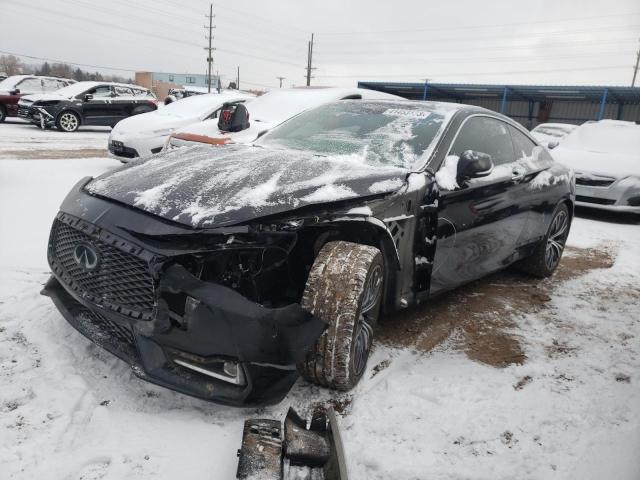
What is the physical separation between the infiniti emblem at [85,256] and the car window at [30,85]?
16.2m

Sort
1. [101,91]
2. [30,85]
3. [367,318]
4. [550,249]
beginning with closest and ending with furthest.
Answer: [367,318] → [550,249] → [101,91] → [30,85]

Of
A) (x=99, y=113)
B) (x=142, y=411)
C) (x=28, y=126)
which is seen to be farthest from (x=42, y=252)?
(x=28, y=126)

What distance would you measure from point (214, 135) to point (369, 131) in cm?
332

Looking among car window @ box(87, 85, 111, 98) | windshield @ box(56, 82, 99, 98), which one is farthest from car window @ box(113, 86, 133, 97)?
windshield @ box(56, 82, 99, 98)

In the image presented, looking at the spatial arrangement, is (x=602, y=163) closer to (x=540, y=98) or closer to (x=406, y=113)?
(x=406, y=113)

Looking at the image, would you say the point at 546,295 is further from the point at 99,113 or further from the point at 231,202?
the point at 99,113

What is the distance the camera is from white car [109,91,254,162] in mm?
7984

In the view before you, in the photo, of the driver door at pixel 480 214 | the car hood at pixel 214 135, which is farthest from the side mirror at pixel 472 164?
the car hood at pixel 214 135

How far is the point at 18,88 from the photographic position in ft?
50.6

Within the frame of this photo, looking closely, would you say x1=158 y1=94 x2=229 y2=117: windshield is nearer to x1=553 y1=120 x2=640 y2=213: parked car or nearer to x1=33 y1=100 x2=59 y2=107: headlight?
x1=553 y1=120 x2=640 y2=213: parked car

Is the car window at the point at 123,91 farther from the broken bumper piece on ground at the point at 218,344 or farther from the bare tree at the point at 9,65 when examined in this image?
the bare tree at the point at 9,65

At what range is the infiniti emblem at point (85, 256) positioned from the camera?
2195mm

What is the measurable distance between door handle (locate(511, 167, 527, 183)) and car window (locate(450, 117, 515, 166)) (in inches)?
3.5

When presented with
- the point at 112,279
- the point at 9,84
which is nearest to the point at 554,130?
the point at 112,279
